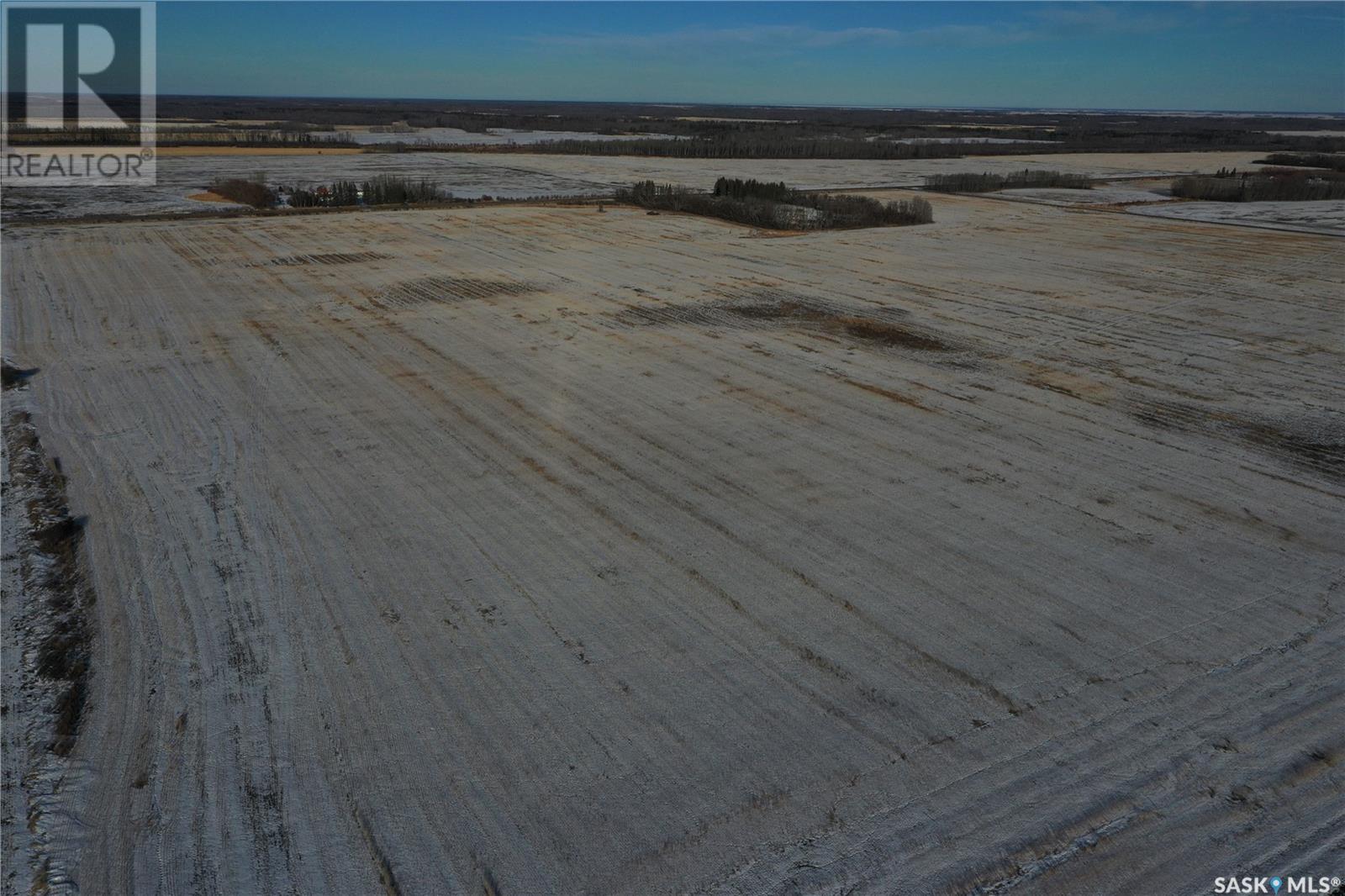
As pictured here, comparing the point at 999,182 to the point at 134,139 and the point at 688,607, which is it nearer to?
the point at 688,607

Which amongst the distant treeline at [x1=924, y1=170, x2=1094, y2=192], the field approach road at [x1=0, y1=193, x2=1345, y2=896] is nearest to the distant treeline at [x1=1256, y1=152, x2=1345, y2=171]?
the distant treeline at [x1=924, y1=170, x2=1094, y2=192]

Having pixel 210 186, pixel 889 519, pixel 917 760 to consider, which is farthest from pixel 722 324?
pixel 210 186

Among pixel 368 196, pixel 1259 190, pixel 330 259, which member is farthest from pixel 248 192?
pixel 1259 190

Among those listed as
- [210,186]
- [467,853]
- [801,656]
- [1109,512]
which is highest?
[210,186]

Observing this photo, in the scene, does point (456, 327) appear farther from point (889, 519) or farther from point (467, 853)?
point (467, 853)

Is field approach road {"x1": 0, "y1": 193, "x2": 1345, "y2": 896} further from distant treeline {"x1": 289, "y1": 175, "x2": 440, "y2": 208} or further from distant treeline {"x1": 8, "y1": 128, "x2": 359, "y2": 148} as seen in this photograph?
distant treeline {"x1": 8, "y1": 128, "x2": 359, "y2": 148}

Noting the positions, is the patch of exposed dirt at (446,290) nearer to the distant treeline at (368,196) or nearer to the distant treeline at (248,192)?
the distant treeline at (368,196)
